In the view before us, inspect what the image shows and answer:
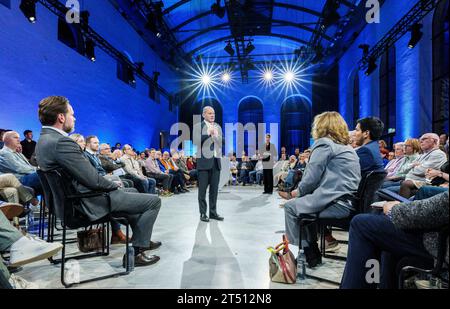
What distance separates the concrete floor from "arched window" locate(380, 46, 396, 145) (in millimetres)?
7003

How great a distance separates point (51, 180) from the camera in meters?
2.06

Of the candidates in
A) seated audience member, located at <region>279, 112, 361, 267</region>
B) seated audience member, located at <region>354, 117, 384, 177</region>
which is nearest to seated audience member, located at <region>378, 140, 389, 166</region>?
seated audience member, located at <region>354, 117, 384, 177</region>

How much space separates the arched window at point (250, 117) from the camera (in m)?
16.5

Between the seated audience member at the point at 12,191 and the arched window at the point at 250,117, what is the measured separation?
13.6 meters

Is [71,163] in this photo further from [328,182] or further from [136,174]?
[136,174]

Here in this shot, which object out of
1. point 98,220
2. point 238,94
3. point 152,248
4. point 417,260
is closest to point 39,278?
point 98,220

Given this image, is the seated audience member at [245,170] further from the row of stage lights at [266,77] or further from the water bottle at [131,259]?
the water bottle at [131,259]

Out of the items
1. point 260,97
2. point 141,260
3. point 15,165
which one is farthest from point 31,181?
point 260,97

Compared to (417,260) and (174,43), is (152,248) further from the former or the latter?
(174,43)

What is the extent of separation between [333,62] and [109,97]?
10.5 m

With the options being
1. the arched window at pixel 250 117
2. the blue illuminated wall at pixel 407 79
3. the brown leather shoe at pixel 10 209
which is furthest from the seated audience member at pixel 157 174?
the arched window at pixel 250 117

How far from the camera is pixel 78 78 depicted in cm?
793

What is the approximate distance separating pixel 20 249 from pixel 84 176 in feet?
1.88

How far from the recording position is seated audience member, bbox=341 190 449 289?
123cm
